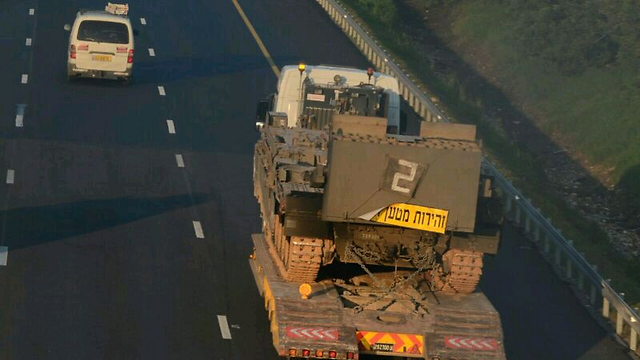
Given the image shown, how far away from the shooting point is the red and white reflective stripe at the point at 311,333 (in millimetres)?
16141

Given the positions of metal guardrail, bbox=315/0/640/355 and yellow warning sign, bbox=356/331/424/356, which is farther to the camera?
metal guardrail, bbox=315/0/640/355

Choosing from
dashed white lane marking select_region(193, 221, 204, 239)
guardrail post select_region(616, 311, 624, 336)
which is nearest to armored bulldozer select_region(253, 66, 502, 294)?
guardrail post select_region(616, 311, 624, 336)

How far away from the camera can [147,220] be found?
24.8 metres

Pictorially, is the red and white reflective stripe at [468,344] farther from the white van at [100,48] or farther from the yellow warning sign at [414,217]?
the white van at [100,48]

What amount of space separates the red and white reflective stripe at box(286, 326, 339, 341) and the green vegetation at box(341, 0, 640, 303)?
64.6 feet

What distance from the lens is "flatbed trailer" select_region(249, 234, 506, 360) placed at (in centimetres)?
1612

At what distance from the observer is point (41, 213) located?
975 inches

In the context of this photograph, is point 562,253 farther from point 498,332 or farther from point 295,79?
point 498,332

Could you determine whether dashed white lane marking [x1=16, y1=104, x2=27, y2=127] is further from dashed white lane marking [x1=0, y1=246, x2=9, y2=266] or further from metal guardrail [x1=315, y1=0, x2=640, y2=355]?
metal guardrail [x1=315, y1=0, x2=640, y2=355]

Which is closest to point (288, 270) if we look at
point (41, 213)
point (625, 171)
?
point (41, 213)

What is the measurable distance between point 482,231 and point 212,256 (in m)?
6.99

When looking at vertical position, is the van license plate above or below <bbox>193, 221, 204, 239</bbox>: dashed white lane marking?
above

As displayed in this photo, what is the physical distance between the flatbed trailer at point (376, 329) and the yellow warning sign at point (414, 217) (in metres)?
1.25

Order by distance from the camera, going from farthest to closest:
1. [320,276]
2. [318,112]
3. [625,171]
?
[625,171] → [318,112] → [320,276]
